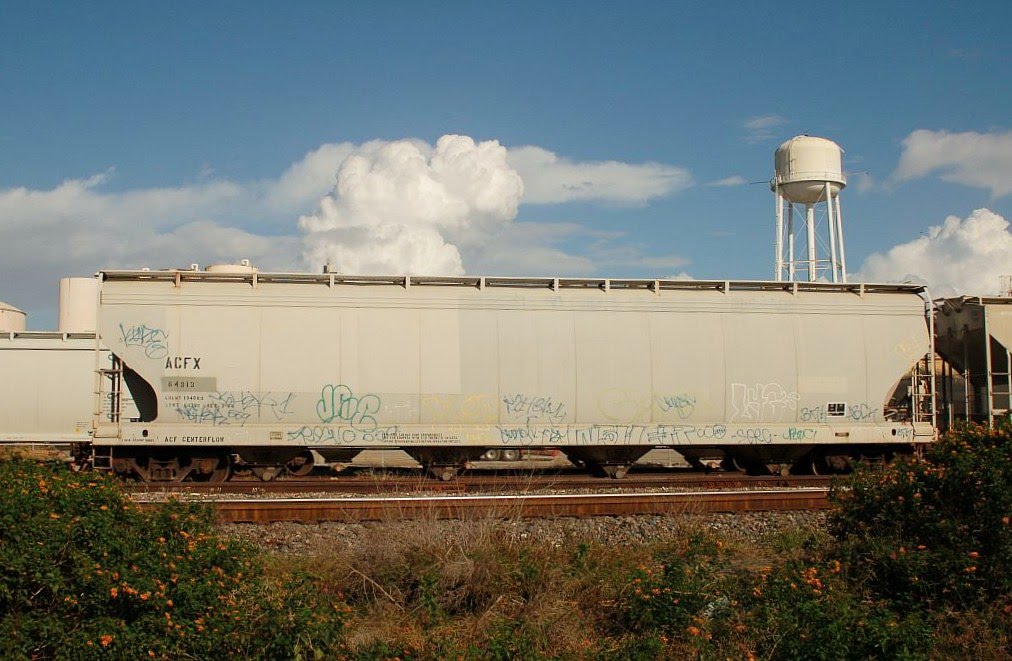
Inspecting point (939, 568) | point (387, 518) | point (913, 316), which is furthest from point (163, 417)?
point (913, 316)

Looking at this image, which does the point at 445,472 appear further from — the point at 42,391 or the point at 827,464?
the point at 42,391

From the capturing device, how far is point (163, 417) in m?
14.4

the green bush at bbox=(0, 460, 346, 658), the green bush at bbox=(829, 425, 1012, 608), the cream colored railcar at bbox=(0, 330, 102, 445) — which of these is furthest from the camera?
the cream colored railcar at bbox=(0, 330, 102, 445)

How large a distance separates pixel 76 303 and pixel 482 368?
22.0 m

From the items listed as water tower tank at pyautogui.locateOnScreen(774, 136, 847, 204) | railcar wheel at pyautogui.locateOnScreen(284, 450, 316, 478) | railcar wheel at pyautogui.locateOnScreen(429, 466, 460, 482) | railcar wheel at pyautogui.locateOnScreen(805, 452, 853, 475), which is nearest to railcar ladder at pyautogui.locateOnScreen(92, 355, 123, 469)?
railcar wheel at pyautogui.locateOnScreen(284, 450, 316, 478)

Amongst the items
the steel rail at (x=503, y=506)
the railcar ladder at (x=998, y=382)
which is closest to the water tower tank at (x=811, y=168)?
the railcar ladder at (x=998, y=382)

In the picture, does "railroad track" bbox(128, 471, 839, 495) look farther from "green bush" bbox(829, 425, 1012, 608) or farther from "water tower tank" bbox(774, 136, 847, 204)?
"water tower tank" bbox(774, 136, 847, 204)

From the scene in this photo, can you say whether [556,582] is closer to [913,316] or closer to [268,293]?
[268,293]

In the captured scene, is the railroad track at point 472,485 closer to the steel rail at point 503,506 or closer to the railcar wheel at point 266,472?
Answer: the railcar wheel at point 266,472

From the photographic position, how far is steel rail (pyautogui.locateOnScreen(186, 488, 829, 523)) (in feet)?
36.3

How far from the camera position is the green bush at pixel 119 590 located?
6.21m

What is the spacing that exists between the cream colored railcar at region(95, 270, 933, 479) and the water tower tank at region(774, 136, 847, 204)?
72.0ft

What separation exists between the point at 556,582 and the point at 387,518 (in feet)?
7.56

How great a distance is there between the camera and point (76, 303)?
30297 mm
